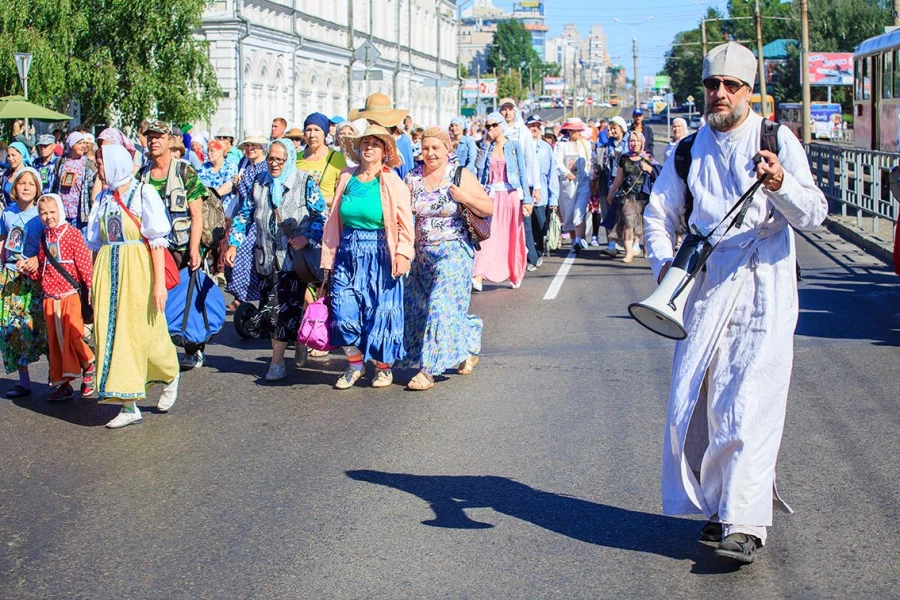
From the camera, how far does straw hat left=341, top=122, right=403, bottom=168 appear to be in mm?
8852

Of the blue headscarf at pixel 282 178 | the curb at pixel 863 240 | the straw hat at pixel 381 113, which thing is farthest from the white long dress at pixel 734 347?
the curb at pixel 863 240

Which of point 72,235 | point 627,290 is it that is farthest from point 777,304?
point 627,290

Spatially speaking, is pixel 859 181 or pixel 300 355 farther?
pixel 859 181

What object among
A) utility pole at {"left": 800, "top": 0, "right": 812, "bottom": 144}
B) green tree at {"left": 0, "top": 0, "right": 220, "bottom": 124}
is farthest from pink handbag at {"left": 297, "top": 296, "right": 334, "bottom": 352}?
utility pole at {"left": 800, "top": 0, "right": 812, "bottom": 144}

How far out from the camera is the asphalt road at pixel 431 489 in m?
5.06

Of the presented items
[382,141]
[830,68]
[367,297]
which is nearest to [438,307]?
[367,297]

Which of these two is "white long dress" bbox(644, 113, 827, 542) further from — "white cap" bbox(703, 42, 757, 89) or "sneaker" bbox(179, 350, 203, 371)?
"sneaker" bbox(179, 350, 203, 371)

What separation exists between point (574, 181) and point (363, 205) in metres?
10.6

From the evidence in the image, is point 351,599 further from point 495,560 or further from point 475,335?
point 475,335

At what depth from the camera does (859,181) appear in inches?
841

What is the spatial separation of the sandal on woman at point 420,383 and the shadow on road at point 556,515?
2.25 meters

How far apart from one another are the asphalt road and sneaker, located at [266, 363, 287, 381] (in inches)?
4.4

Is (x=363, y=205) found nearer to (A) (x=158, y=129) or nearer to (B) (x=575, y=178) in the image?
(A) (x=158, y=129)

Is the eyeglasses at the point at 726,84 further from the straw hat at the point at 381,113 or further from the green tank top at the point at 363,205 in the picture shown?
the straw hat at the point at 381,113
